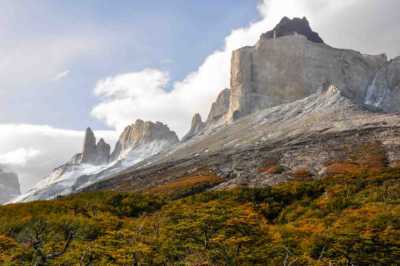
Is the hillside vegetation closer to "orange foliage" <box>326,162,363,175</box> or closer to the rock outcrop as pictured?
"orange foliage" <box>326,162,363,175</box>

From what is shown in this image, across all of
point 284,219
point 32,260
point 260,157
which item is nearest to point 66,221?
point 32,260

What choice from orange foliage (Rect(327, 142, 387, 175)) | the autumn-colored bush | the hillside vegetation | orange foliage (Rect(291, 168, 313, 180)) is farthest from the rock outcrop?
the hillside vegetation

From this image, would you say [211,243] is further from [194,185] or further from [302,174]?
[194,185]

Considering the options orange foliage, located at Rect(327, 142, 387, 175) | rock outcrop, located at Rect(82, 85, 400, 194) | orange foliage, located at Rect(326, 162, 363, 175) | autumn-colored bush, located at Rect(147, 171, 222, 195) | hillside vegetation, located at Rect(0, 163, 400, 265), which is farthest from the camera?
rock outcrop, located at Rect(82, 85, 400, 194)

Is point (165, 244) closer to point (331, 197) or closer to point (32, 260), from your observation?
point (32, 260)

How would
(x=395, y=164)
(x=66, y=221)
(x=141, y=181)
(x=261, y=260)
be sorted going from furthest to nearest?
(x=141, y=181)
(x=395, y=164)
(x=66, y=221)
(x=261, y=260)

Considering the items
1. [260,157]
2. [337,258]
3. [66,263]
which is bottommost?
[337,258]

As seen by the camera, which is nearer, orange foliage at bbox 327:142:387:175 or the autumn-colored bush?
orange foliage at bbox 327:142:387:175

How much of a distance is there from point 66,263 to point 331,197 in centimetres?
4767

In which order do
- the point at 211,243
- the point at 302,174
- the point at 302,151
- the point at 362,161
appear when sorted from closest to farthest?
the point at 211,243, the point at 302,174, the point at 362,161, the point at 302,151

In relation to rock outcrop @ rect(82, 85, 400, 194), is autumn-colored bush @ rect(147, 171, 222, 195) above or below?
below

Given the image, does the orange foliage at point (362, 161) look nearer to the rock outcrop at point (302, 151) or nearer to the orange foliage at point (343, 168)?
the orange foliage at point (343, 168)

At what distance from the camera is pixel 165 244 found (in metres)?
38.9

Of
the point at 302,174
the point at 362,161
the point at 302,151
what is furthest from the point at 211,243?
the point at 302,151
